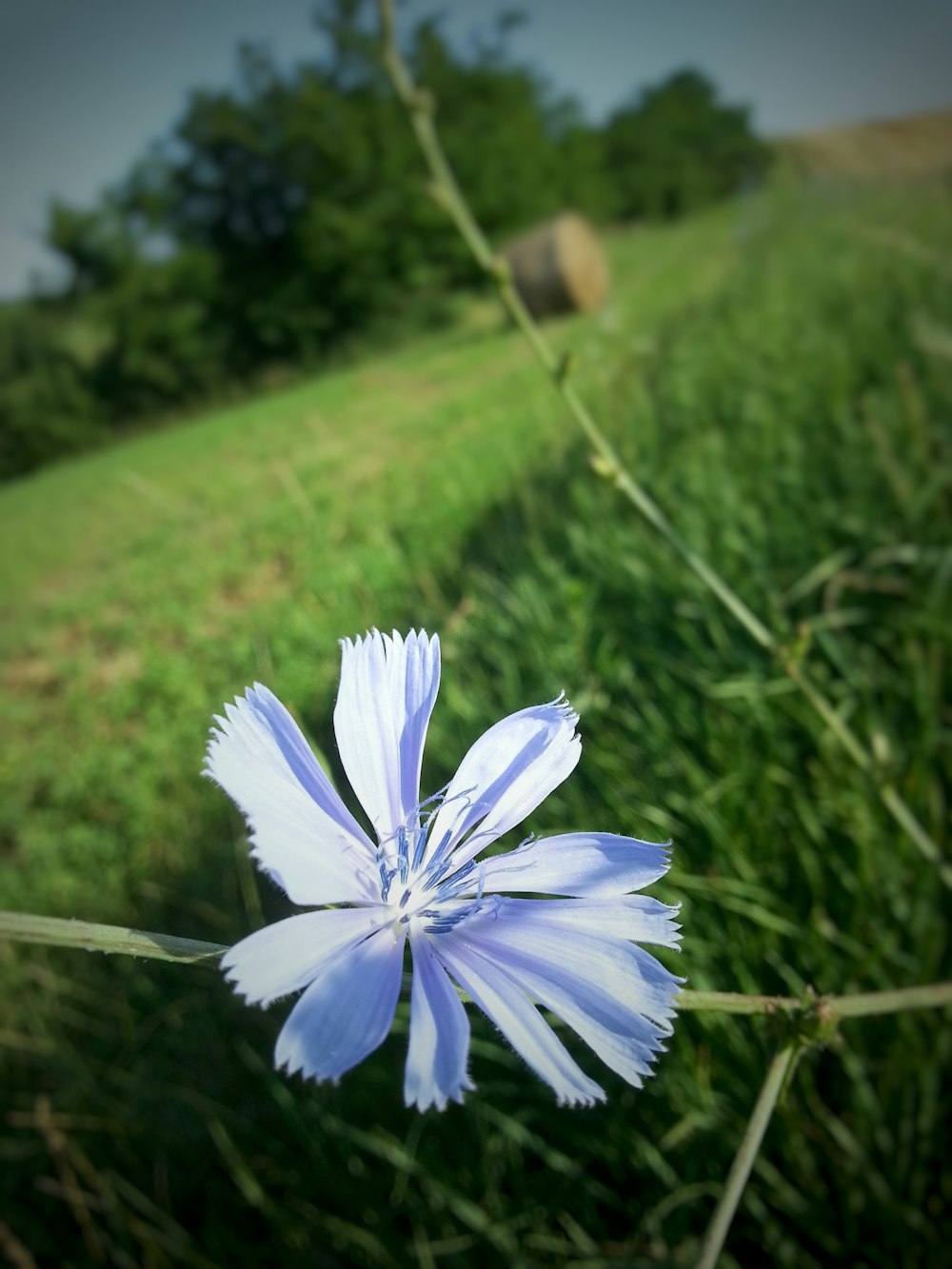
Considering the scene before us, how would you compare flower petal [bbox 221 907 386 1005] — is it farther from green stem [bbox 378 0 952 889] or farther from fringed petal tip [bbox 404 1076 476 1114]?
green stem [bbox 378 0 952 889]

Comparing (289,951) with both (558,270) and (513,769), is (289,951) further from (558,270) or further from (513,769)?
(558,270)

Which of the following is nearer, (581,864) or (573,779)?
(581,864)

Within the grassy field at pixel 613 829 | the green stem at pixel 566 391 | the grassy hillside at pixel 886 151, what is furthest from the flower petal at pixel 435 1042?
the grassy hillside at pixel 886 151

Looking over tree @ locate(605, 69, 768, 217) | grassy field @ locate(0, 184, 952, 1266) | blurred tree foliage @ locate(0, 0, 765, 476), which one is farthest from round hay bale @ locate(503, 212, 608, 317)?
tree @ locate(605, 69, 768, 217)

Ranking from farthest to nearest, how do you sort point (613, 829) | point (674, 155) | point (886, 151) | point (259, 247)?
point (674, 155)
point (259, 247)
point (886, 151)
point (613, 829)

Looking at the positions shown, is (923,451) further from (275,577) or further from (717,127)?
(717,127)

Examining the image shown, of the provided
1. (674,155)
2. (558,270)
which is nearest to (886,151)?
(558,270)
